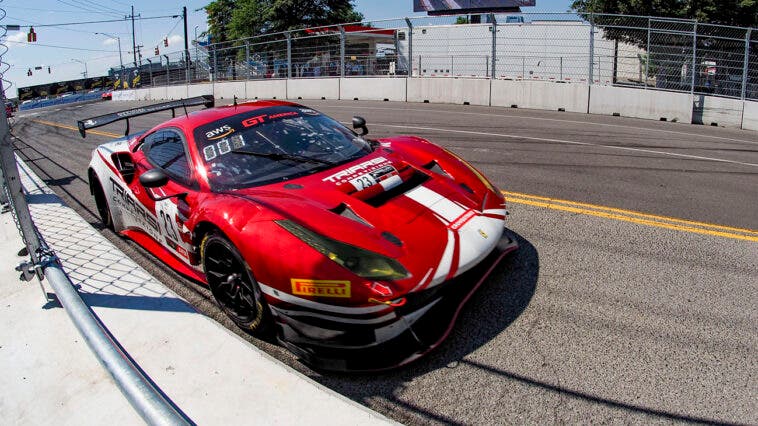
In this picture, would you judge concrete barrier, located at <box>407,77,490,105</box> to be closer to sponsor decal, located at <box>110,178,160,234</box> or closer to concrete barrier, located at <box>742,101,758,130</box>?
concrete barrier, located at <box>742,101,758,130</box>

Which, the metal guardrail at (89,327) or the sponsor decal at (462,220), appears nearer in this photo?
the metal guardrail at (89,327)

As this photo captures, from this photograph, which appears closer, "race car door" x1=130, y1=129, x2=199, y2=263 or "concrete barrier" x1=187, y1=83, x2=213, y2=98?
"race car door" x1=130, y1=129, x2=199, y2=263

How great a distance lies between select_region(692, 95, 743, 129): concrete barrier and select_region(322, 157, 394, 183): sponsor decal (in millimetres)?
10718

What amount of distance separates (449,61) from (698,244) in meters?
13.9

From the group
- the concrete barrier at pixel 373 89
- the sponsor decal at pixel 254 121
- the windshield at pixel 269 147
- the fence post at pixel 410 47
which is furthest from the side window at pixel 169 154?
the fence post at pixel 410 47

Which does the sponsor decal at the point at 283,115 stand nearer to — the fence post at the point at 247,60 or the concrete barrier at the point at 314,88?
the concrete barrier at the point at 314,88

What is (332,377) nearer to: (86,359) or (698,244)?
(86,359)

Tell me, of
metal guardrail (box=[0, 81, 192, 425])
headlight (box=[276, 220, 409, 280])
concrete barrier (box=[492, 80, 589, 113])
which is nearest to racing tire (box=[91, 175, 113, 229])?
metal guardrail (box=[0, 81, 192, 425])

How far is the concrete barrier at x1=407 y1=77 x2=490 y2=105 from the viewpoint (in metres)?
15.0

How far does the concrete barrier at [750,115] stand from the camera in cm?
1086

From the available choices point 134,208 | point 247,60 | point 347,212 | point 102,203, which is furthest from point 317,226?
point 247,60

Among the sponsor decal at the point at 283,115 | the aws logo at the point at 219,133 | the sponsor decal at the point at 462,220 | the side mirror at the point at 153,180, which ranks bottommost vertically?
the sponsor decal at the point at 462,220

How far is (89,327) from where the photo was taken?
8.43 feet

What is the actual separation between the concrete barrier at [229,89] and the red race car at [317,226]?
764 inches
